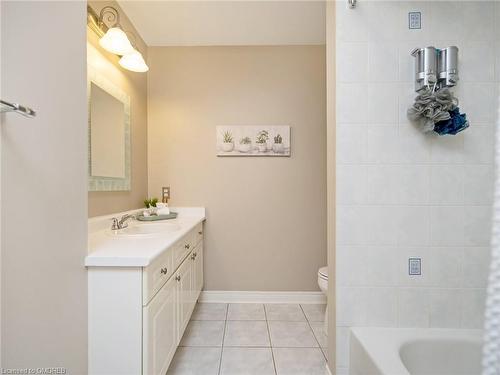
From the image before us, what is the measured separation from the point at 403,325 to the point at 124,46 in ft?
→ 8.05

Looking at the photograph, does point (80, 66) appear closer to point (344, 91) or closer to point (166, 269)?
point (166, 269)

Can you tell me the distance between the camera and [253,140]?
8.59 ft

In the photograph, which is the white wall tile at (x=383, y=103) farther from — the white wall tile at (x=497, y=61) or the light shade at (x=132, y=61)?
the light shade at (x=132, y=61)

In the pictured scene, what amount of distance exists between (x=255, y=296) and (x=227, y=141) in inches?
62.7

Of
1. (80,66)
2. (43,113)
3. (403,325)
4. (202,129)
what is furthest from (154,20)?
(403,325)

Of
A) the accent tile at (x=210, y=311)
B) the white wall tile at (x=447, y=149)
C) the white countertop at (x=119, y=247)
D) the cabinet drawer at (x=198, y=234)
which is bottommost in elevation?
the accent tile at (x=210, y=311)

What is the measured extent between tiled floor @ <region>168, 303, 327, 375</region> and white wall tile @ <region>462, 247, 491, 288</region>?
1005 mm

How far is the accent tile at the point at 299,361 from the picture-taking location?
162 cm

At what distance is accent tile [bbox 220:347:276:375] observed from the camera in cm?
162

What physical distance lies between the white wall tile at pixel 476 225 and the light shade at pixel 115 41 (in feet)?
7.68

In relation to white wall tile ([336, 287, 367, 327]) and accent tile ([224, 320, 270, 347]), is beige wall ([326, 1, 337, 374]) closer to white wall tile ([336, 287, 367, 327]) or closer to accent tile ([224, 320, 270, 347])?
white wall tile ([336, 287, 367, 327])

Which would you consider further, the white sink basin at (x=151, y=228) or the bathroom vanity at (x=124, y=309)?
the white sink basin at (x=151, y=228)

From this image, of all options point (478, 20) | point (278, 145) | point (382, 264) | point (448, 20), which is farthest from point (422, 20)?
point (278, 145)

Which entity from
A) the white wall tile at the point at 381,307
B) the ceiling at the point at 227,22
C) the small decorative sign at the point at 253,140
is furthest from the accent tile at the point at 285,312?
the ceiling at the point at 227,22
